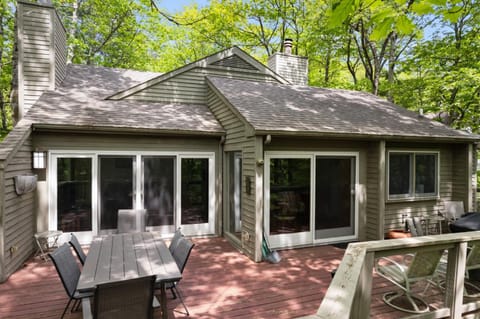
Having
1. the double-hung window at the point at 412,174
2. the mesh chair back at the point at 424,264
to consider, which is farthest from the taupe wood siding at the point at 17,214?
the double-hung window at the point at 412,174

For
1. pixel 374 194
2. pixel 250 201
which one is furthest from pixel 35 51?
pixel 374 194

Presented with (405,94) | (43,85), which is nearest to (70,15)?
(43,85)

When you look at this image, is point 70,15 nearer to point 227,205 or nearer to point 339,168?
point 227,205

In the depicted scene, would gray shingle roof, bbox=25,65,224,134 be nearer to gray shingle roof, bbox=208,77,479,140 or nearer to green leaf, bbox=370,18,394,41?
gray shingle roof, bbox=208,77,479,140

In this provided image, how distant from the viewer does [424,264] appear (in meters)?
3.31

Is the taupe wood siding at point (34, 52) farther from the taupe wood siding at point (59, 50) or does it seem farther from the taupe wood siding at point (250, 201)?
the taupe wood siding at point (250, 201)

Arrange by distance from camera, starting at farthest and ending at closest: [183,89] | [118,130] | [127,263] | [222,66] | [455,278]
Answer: [222,66], [183,89], [118,130], [127,263], [455,278]

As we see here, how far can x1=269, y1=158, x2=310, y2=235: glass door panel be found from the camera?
5.63 metres

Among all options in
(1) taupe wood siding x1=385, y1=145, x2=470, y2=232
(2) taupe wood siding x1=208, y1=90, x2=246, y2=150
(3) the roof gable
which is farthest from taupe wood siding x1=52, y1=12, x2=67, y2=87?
(1) taupe wood siding x1=385, y1=145, x2=470, y2=232

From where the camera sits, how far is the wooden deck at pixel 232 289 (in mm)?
3363

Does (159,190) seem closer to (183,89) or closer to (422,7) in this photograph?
(183,89)

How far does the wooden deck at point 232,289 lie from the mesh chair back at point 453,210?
353 centimetres

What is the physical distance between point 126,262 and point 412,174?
6.48m

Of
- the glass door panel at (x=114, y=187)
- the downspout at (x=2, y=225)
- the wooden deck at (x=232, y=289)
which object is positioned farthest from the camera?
the glass door panel at (x=114, y=187)
